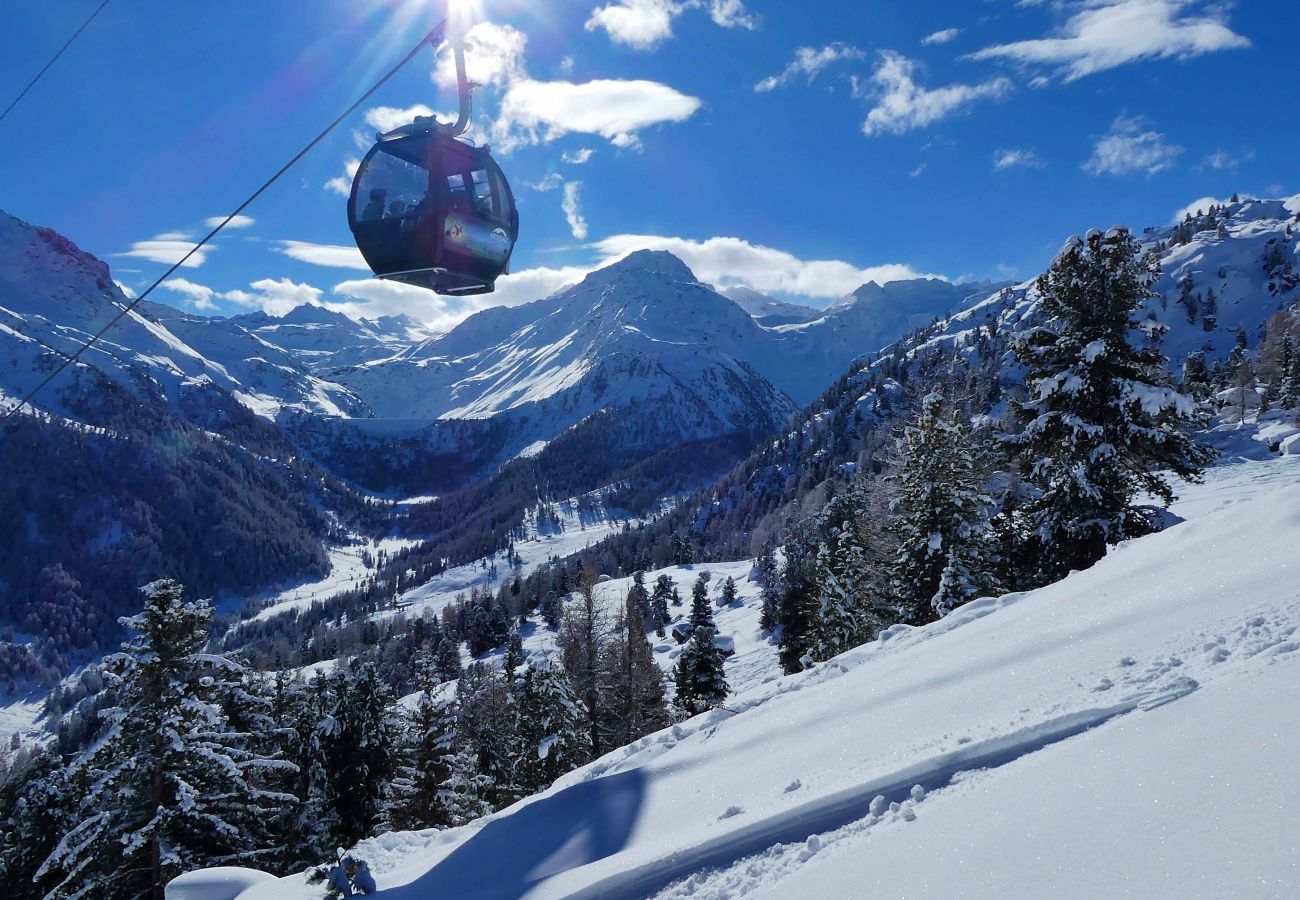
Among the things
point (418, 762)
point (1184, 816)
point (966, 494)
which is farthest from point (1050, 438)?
point (418, 762)

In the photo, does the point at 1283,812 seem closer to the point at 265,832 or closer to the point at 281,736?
the point at 265,832

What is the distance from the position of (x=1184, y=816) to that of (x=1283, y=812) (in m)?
0.40

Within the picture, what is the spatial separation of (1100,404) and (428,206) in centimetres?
1540

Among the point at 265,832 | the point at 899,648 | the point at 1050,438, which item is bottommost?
the point at 265,832

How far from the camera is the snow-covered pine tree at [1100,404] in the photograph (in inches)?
638

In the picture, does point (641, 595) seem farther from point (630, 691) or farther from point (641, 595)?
point (630, 691)

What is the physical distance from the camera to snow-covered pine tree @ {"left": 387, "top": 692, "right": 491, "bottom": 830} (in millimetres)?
26016

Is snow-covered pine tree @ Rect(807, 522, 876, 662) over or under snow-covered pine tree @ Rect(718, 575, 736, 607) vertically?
over

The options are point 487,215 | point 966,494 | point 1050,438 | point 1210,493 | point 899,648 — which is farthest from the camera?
point 1210,493

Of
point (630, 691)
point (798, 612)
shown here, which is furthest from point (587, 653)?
point (798, 612)

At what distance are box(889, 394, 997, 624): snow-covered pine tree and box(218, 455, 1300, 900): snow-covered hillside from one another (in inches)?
408

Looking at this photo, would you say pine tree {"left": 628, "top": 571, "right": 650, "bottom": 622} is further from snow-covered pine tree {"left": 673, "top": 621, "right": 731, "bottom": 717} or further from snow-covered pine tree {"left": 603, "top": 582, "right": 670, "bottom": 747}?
snow-covered pine tree {"left": 603, "top": 582, "right": 670, "bottom": 747}

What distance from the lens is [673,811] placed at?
680cm

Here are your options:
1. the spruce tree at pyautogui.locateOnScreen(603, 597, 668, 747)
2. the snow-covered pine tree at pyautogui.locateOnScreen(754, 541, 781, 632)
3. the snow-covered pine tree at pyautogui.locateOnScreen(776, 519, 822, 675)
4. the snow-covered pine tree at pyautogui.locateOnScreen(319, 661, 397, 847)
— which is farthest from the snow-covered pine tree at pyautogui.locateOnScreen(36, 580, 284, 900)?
the snow-covered pine tree at pyautogui.locateOnScreen(754, 541, 781, 632)
